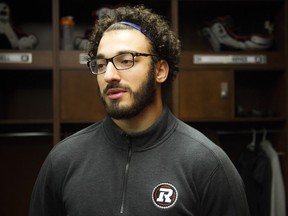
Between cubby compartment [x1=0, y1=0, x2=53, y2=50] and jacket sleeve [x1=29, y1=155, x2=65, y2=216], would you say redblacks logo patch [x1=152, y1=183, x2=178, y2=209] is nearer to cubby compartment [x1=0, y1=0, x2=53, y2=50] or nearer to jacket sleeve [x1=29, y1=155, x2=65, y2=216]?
jacket sleeve [x1=29, y1=155, x2=65, y2=216]

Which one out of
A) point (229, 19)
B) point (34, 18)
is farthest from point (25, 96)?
point (229, 19)

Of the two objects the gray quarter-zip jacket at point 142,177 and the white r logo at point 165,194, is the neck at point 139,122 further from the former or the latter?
the white r logo at point 165,194

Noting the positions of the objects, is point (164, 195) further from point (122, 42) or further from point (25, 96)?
point (25, 96)

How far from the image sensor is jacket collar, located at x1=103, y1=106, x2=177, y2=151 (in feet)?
3.59

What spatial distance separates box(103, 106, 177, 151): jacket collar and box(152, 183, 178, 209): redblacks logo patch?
13 centimetres

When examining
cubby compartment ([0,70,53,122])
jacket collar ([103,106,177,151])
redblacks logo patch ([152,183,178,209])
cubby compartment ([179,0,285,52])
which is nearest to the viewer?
redblacks logo patch ([152,183,178,209])

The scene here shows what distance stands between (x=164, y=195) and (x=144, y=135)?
191 millimetres

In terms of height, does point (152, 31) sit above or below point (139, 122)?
above

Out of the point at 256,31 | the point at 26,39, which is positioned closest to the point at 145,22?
the point at 26,39

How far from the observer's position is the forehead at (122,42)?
1.08m

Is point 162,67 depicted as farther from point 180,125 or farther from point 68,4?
point 68,4

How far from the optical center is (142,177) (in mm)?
1034

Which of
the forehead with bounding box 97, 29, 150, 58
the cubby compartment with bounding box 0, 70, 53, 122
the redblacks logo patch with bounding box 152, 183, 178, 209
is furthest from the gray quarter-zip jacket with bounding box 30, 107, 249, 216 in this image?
the cubby compartment with bounding box 0, 70, 53, 122

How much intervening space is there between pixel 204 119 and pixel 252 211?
62 centimetres
